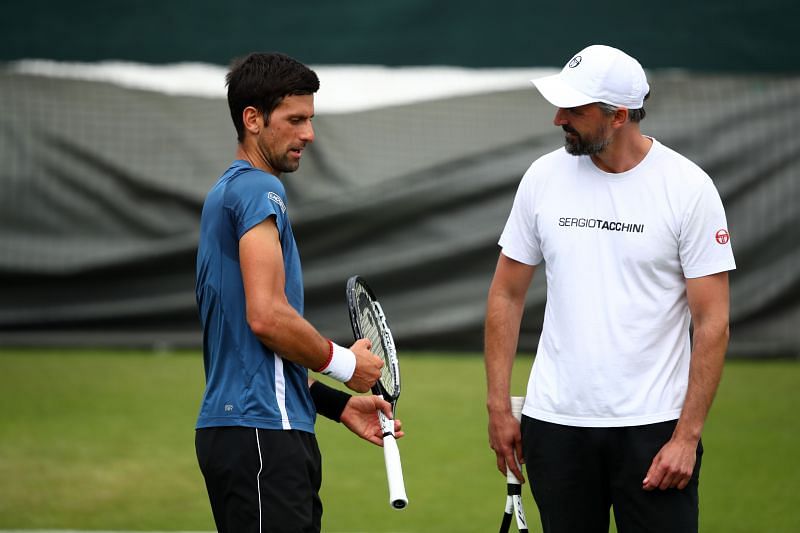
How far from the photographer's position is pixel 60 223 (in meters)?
9.27

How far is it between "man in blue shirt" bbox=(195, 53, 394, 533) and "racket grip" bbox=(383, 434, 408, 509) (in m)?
0.19

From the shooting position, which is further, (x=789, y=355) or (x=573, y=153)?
(x=789, y=355)

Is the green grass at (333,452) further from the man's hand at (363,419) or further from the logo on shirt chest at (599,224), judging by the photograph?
the logo on shirt chest at (599,224)

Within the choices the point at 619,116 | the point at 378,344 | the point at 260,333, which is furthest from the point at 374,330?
the point at 619,116

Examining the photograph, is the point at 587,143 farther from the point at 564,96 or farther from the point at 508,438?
the point at 508,438

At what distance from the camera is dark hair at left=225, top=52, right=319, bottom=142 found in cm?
297

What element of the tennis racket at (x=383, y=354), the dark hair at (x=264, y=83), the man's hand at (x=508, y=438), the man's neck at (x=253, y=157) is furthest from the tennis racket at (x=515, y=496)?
the dark hair at (x=264, y=83)

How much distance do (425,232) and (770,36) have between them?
10.6 feet

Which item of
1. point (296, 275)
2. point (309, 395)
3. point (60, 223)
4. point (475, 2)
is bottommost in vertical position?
point (309, 395)

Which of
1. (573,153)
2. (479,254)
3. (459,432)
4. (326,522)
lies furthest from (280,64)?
(479,254)

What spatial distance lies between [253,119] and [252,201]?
263 millimetres

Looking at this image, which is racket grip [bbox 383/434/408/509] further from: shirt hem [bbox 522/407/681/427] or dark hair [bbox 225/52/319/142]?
dark hair [bbox 225/52/319/142]

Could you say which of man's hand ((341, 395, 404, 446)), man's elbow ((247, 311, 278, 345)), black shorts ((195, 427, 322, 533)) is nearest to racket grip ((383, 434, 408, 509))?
man's hand ((341, 395, 404, 446))

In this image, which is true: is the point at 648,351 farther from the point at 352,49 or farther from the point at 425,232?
the point at 352,49
